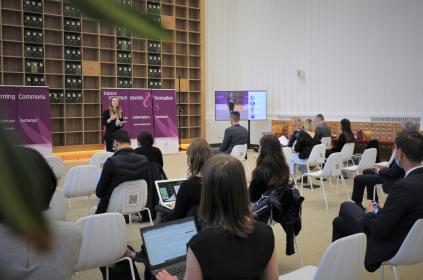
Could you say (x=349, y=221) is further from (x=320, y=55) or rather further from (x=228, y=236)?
(x=320, y=55)

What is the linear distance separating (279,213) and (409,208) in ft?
3.23

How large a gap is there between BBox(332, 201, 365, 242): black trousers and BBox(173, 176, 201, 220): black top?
1228 millimetres

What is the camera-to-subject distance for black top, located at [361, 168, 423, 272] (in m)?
2.90

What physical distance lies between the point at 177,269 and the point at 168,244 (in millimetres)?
150

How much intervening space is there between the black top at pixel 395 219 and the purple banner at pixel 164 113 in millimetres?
8496

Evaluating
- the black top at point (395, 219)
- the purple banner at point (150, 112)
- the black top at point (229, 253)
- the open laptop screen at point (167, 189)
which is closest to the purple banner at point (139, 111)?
the purple banner at point (150, 112)

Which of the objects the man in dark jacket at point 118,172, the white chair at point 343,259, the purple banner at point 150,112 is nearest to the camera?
the white chair at point 343,259

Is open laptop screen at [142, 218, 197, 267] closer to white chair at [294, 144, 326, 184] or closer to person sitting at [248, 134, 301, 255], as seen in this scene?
person sitting at [248, 134, 301, 255]

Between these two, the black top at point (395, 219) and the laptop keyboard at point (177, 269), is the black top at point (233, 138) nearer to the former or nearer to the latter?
the black top at point (395, 219)

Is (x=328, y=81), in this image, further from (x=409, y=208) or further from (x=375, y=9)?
(x=409, y=208)

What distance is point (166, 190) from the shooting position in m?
3.91

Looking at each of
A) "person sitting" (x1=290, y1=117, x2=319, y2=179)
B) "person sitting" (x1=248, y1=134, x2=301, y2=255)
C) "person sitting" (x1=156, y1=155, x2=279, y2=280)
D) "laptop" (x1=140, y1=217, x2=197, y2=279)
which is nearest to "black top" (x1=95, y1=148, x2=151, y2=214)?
"person sitting" (x1=248, y1=134, x2=301, y2=255)

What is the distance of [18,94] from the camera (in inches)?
365

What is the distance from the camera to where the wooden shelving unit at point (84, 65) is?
1045 cm
